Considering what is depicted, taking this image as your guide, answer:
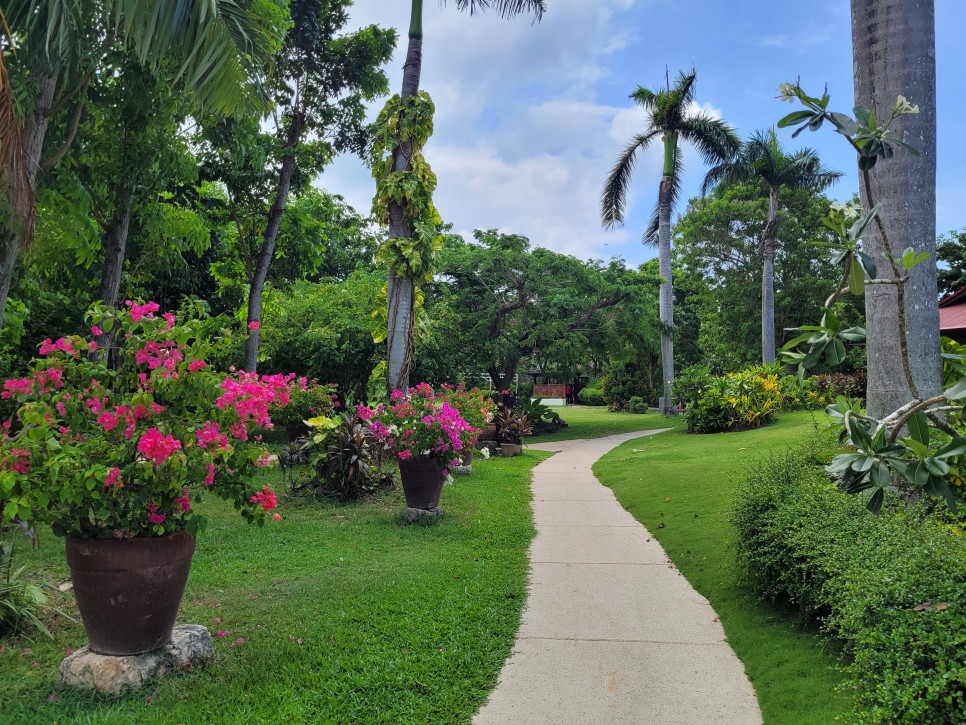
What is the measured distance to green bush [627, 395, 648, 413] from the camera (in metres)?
32.5

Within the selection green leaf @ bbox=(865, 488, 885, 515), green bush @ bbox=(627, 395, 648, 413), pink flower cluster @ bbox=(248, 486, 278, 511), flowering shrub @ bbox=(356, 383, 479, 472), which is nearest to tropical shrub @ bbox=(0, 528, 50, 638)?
pink flower cluster @ bbox=(248, 486, 278, 511)

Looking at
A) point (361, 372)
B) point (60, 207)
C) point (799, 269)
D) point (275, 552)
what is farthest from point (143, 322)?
point (799, 269)

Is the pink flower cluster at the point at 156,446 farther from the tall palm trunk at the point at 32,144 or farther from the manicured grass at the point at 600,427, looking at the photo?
the manicured grass at the point at 600,427

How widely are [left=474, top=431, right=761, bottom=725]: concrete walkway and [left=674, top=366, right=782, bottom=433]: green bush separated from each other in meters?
10.5

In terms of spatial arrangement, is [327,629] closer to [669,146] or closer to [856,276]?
[856,276]

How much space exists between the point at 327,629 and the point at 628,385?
31.9 meters

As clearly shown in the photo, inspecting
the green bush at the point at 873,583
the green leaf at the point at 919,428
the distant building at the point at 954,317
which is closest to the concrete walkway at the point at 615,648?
the green bush at the point at 873,583

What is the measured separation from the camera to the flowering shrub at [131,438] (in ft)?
10.5

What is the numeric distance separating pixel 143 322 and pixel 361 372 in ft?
43.4

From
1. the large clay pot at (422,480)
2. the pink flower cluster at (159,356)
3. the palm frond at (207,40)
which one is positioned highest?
the palm frond at (207,40)

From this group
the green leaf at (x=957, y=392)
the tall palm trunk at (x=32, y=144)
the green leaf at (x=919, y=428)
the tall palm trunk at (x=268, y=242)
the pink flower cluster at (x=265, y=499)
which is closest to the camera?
the green leaf at (x=957, y=392)

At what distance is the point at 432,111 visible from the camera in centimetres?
973

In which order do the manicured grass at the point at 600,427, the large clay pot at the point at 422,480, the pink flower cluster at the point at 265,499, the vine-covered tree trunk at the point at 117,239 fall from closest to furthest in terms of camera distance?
1. the pink flower cluster at the point at 265,499
2. the large clay pot at the point at 422,480
3. the vine-covered tree trunk at the point at 117,239
4. the manicured grass at the point at 600,427

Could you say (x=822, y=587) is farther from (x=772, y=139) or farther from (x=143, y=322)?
(x=772, y=139)
